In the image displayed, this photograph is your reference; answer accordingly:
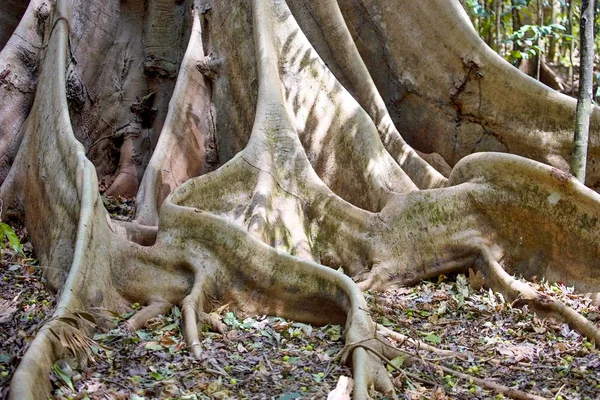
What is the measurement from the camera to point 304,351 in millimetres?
4629

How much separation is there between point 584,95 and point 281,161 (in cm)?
255

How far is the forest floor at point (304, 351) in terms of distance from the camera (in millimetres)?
4012

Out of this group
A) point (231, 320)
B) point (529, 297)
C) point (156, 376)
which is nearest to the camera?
point (156, 376)

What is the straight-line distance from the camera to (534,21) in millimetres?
14406

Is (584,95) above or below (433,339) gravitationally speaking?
above

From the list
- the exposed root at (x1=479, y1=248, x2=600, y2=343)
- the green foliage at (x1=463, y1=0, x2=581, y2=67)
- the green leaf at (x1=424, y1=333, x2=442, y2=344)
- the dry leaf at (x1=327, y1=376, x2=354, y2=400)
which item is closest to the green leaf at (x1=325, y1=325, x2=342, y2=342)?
the green leaf at (x1=424, y1=333, x2=442, y2=344)

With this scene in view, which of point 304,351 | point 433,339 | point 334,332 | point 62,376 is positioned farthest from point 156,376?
point 433,339

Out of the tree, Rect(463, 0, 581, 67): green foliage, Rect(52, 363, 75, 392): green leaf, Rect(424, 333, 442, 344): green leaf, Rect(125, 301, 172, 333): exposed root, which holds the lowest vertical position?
Rect(424, 333, 442, 344): green leaf

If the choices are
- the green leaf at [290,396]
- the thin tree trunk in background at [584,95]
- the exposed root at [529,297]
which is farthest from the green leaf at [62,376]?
the thin tree trunk in background at [584,95]

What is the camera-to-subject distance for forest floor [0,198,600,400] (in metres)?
4.01

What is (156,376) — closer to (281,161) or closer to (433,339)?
(433,339)

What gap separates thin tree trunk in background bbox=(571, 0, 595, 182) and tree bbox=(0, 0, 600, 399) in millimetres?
589

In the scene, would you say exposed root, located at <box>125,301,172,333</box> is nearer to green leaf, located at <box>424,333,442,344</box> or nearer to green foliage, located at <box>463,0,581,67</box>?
green leaf, located at <box>424,333,442,344</box>

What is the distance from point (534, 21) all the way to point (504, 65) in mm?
7867
